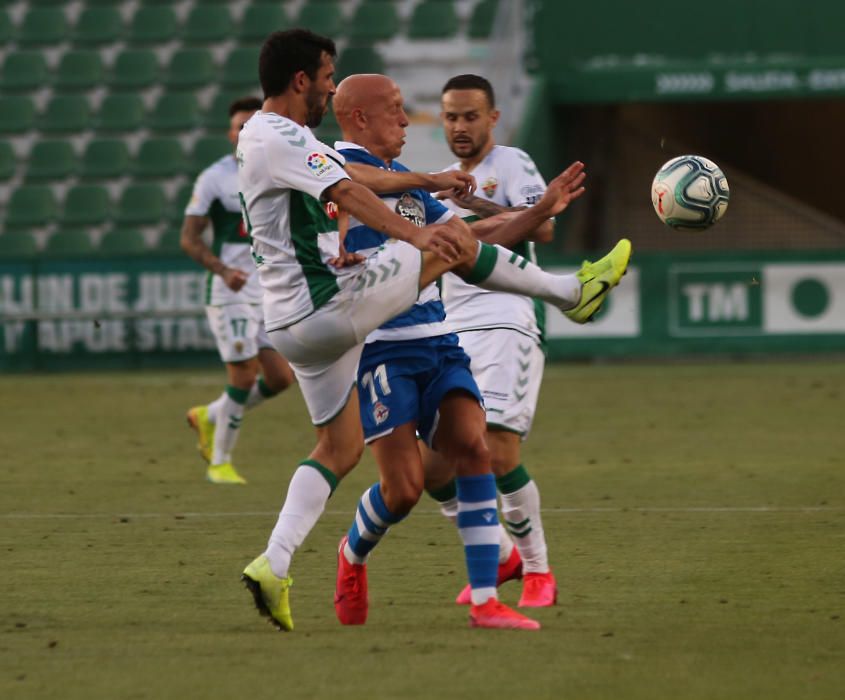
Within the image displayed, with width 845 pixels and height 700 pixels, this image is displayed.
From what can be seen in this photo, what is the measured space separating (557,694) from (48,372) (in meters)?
16.4

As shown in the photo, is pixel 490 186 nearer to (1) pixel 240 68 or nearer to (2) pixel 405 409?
(2) pixel 405 409

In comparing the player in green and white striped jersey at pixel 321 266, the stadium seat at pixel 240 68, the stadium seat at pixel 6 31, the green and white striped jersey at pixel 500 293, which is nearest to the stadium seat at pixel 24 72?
the stadium seat at pixel 6 31

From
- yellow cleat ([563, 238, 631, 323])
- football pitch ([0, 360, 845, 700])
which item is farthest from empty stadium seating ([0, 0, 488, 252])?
yellow cleat ([563, 238, 631, 323])

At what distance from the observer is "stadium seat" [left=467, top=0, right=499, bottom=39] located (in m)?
22.9

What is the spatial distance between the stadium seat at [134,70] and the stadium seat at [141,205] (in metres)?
2.04

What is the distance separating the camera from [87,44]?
24547 mm

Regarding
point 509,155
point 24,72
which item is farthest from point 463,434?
point 24,72

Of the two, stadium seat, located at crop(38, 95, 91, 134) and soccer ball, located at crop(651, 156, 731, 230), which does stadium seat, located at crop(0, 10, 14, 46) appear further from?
soccer ball, located at crop(651, 156, 731, 230)

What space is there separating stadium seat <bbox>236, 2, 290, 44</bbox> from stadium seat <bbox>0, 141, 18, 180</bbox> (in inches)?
141

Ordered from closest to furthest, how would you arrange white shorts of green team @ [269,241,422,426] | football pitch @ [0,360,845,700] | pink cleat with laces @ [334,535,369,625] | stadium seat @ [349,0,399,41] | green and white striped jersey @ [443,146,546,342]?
1. football pitch @ [0,360,845,700]
2. white shorts of green team @ [269,241,422,426]
3. pink cleat with laces @ [334,535,369,625]
4. green and white striped jersey @ [443,146,546,342]
5. stadium seat @ [349,0,399,41]

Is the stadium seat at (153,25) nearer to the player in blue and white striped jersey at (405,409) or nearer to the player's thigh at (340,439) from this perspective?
the player in blue and white striped jersey at (405,409)

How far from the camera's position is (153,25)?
2427 centimetres

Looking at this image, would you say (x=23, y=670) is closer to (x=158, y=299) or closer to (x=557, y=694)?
(x=557, y=694)

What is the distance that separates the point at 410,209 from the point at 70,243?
55.2 ft
